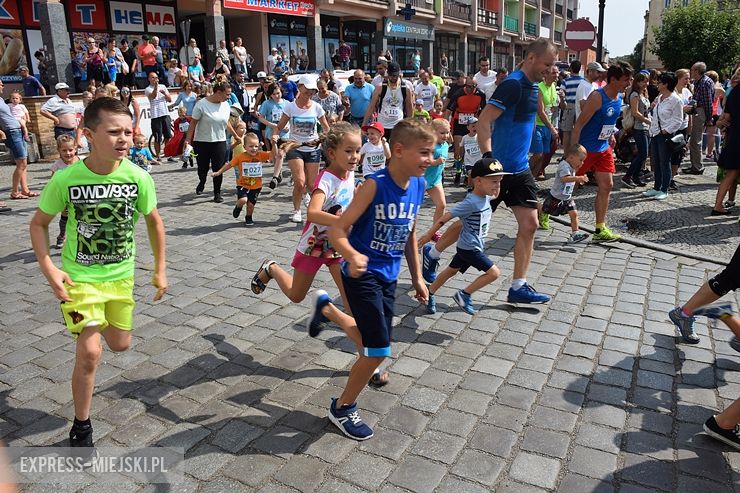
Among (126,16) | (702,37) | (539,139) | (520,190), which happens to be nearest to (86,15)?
(126,16)

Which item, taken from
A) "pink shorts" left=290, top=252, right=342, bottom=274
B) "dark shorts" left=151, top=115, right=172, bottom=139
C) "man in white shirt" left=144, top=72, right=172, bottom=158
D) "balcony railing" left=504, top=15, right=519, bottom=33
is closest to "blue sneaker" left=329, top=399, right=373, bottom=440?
"pink shorts" left=290, top=252, right=342, bottom=274

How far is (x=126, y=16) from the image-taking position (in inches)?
908

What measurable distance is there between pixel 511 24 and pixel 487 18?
22.4ft

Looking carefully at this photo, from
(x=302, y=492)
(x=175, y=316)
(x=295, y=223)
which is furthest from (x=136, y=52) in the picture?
(x=302, y=492)

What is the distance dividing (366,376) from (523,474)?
0.96m

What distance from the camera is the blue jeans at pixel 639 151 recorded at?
34.8 feet

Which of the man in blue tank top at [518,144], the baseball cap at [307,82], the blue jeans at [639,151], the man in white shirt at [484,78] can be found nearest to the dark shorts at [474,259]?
the man in blue tank top at [518,144]

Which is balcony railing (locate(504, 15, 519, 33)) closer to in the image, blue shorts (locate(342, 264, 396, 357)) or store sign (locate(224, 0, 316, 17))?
store sign (locate(224, 0, 316, 17))

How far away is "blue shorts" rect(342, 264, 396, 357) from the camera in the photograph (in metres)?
3.25

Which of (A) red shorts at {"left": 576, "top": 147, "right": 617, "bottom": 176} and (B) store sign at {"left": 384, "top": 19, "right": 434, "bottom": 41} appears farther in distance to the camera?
(B) store sign at {"left": 384, "top": 19, "right": 434, "bottom": 41}

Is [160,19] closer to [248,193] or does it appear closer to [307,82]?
[307,82]

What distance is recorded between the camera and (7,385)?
3.95 m

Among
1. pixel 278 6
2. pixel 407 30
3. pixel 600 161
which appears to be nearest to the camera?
pixel 600 161

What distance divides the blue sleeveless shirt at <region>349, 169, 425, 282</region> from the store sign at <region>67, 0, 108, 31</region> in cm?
2250
